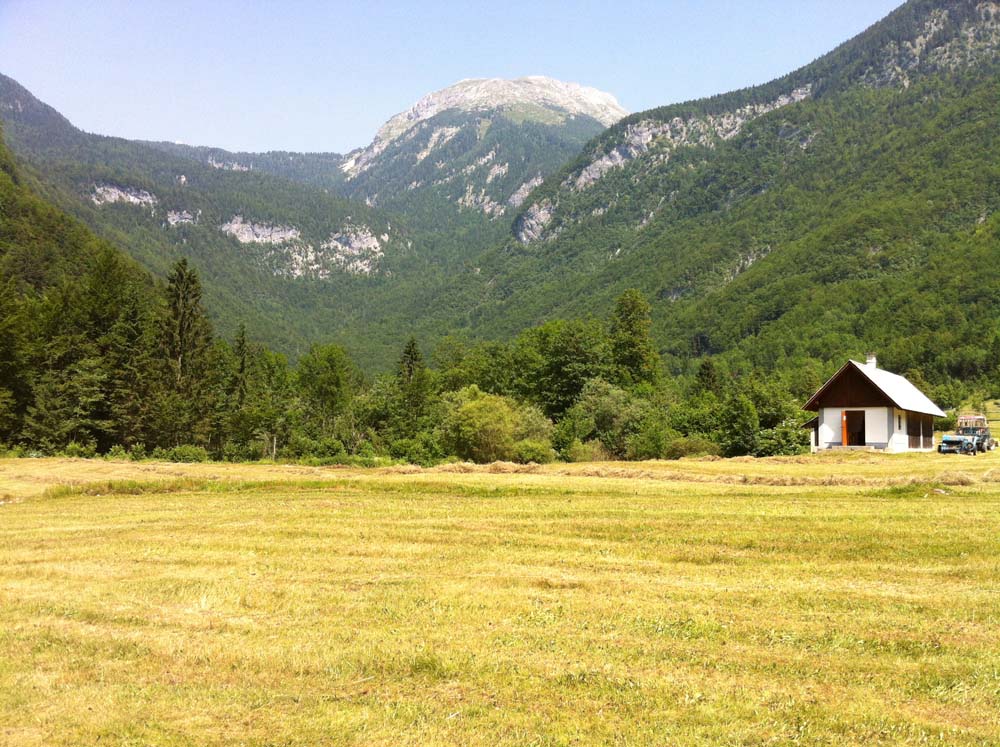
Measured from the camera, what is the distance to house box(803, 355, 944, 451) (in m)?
48.6

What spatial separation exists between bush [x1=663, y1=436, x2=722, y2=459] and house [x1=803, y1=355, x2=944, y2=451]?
6496 mm

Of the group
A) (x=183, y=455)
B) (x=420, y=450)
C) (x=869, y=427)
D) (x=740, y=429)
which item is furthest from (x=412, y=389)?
(x=869, y=427)

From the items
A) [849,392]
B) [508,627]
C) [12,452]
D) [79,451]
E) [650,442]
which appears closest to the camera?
[508,627]

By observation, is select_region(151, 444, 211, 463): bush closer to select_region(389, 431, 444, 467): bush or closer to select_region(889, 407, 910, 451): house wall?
select_region(389, 431, 444, 467): bush

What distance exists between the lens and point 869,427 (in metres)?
49.1

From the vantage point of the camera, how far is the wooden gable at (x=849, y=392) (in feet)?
161

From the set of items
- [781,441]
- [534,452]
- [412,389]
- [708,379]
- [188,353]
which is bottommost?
[534,452]

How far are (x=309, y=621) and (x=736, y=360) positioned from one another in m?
183

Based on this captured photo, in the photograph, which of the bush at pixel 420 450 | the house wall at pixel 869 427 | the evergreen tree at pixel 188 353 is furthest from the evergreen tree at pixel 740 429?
the evergreen tree at pixel 188 353

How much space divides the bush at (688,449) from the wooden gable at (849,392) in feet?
23.3

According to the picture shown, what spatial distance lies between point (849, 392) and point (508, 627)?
46.3 meters

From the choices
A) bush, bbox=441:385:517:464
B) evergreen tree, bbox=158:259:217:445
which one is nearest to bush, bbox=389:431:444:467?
bush, bbox=441:385:517:464

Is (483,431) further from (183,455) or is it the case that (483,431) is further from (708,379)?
(708,379)

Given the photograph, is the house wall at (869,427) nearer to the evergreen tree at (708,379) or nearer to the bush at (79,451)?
the evergreen tree at (708,379)
